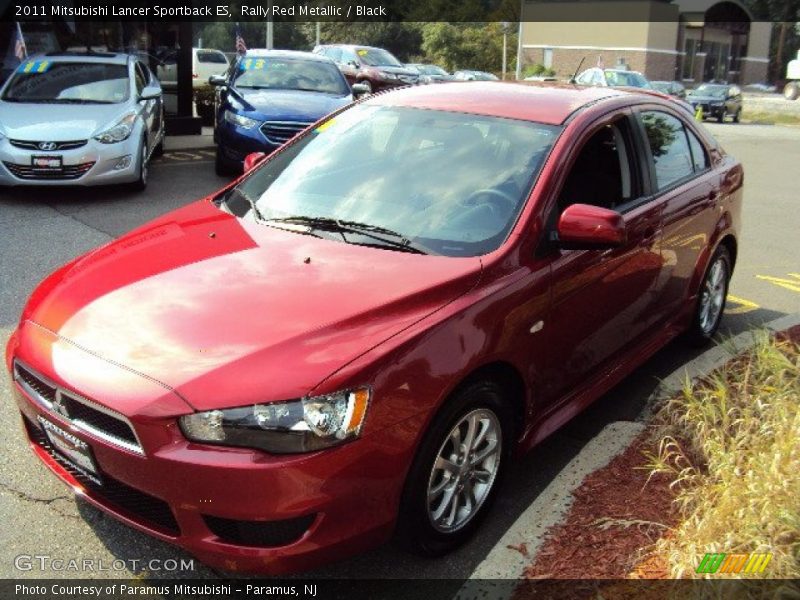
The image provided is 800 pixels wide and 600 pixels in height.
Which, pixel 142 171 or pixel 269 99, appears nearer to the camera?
pixel 142 171

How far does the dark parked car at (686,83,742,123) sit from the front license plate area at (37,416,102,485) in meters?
32.0

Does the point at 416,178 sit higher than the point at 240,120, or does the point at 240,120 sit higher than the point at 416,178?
the point at 416,178

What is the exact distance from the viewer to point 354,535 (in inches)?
109

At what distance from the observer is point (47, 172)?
29.8 ft

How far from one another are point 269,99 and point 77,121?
2.73 meters

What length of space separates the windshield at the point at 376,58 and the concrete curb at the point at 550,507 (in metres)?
23.9

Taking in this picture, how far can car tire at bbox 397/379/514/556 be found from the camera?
2.97 metres

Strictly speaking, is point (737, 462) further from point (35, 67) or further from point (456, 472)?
point (35, 67)

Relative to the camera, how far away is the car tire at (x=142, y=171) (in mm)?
10031

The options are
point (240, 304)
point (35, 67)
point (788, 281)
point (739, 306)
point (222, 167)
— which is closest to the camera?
point (240, 304)

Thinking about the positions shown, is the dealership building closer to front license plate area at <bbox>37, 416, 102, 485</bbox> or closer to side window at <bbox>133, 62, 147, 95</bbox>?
side window at <bbox>133, 62, 147, 95</bbox>

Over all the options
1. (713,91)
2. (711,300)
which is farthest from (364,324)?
(713,91)

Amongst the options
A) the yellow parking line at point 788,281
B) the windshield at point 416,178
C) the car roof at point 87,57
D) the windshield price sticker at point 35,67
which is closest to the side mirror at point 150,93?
the car roof at point 87,57

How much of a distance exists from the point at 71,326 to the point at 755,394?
3092 millimetres
